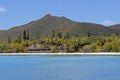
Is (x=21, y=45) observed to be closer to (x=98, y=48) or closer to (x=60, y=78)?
(x=98, y=48)

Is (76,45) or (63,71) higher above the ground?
(76,45)

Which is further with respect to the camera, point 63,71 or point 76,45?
point 76,45

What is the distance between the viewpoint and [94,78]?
1319 inches

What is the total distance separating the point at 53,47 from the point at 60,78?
93033mm

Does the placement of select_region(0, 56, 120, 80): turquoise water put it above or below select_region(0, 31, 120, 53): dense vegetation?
below

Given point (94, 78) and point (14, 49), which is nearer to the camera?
point (94, 78)

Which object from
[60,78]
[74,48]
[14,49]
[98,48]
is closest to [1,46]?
[14,49]

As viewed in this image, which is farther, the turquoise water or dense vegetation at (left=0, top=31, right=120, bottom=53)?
dense vegetation at (left=0, top=31, right=120, bottom=53)

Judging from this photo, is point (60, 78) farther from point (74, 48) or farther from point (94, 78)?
point (74, 48)

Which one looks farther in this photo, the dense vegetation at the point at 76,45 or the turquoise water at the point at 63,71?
the dense vegetation at the point at 76,45

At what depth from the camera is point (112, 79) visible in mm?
32969

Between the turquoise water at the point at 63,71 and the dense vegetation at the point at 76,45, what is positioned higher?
the dense vegetation at the point at 76,45

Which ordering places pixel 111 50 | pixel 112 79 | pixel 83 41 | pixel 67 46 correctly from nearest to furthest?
pixel 112 79 → pixel 111 50 → pixel 67 46 → pixel 83 41

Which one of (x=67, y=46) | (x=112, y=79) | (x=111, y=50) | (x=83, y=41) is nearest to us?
(x=112, y=79)
